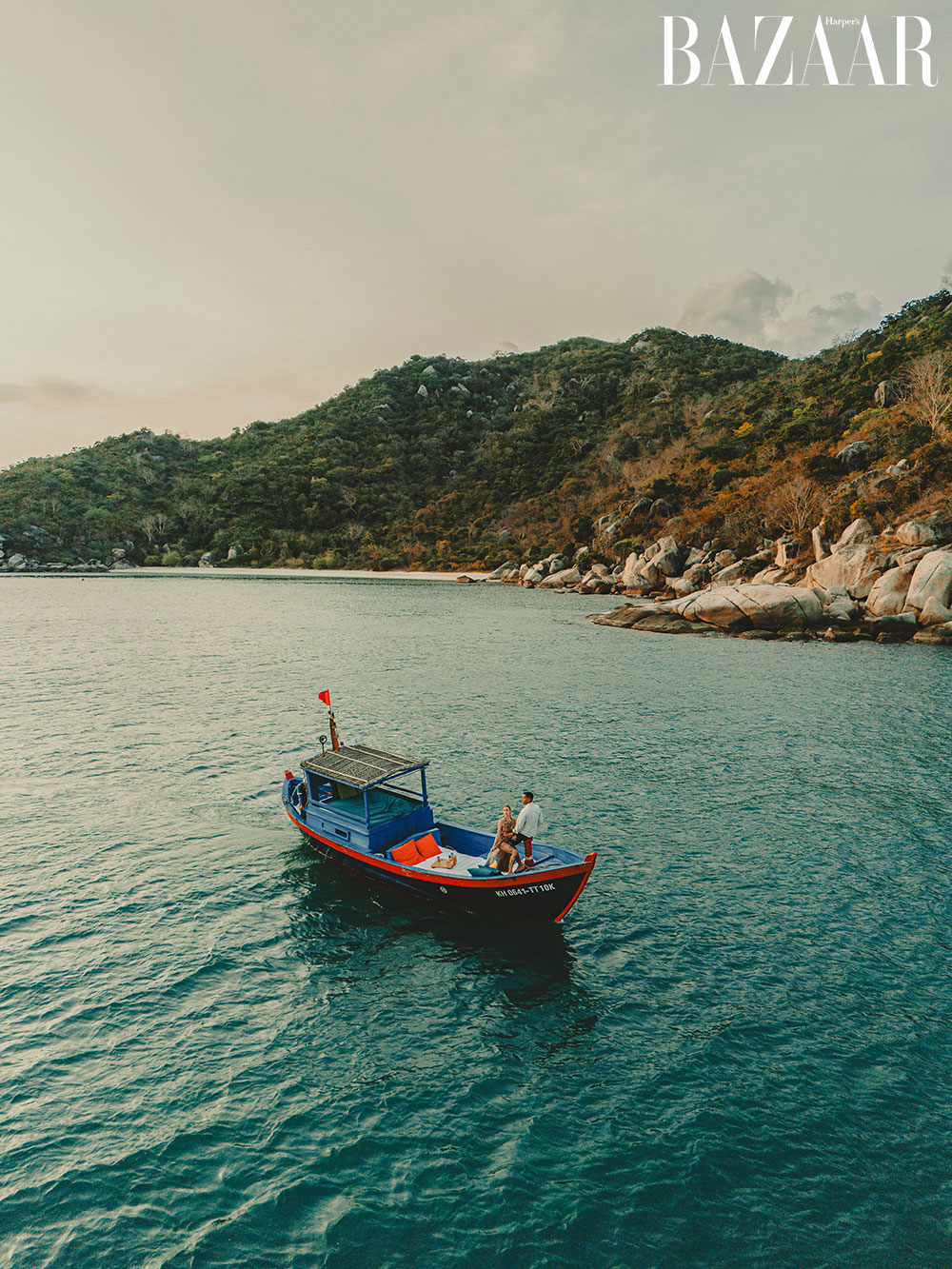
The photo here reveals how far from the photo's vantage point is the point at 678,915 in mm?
17531

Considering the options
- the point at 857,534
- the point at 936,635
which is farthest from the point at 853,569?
the point at 936,635

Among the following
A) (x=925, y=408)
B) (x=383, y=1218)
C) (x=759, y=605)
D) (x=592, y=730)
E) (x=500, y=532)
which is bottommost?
(x=383, y=1218)

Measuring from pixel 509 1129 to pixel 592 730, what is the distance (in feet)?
77.4

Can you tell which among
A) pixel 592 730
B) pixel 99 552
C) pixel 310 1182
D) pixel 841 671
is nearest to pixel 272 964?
pixel 310 1182

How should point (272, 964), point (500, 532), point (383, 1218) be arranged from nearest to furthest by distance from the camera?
point (383, 1218)
point (272, 964)
point (500, 532)

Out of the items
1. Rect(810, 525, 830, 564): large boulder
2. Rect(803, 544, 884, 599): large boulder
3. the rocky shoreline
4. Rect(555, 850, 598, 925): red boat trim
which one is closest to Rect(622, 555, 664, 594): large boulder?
the rocky shoreline

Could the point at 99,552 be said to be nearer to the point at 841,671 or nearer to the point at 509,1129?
the point at 841,671

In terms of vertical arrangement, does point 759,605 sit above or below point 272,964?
above

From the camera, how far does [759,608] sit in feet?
206

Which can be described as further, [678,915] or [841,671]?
[841,671]

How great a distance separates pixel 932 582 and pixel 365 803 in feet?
187

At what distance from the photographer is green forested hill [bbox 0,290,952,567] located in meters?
98.2

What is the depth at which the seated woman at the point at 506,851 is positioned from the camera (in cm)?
1706

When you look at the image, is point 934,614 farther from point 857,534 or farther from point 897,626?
point 857,534
